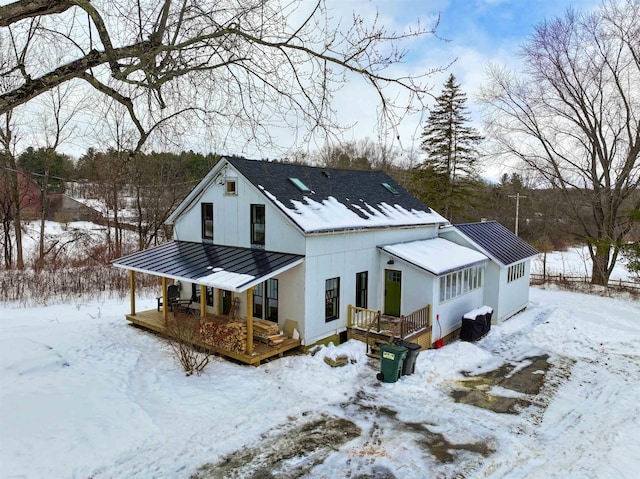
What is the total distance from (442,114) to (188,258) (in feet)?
85.9

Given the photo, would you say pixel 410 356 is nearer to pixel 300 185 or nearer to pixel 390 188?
pixel 300 185

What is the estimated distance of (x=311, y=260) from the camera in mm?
11523

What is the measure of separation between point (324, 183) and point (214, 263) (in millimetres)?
4982

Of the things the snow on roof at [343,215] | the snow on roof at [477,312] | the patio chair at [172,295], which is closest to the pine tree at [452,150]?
the snow on roof at [343,215]

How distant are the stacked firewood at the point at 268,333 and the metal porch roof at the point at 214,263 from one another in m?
1.74

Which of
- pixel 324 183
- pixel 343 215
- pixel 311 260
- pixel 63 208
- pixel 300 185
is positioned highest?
pixel 324 183

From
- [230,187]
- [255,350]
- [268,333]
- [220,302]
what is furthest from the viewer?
[220,302]

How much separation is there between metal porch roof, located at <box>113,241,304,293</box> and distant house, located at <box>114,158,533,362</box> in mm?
42

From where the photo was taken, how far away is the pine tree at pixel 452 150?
33000 millimetres

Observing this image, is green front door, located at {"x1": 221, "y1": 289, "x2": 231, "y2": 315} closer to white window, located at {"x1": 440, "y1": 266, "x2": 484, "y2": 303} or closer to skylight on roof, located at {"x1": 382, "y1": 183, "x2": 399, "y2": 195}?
white window, located at {"x1": 440, "y1": 266, "x2": 484, "y2": 303}

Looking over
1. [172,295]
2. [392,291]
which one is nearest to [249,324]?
[172,295]

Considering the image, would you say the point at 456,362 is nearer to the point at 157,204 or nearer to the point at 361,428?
the point at 361,428

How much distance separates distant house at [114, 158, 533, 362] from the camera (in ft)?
38.0

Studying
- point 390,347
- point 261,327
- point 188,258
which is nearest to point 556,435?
point 390,347
